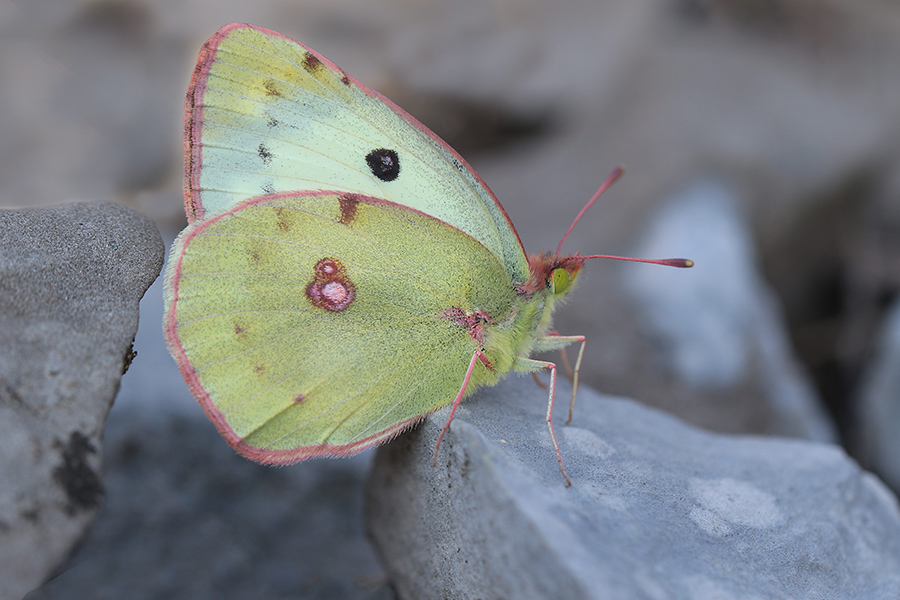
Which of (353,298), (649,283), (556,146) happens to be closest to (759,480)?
(353,298)

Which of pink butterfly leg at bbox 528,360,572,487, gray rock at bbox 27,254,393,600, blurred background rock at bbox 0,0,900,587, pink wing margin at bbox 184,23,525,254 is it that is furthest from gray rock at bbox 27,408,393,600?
blurred background rock at bbox 0,0,900,587

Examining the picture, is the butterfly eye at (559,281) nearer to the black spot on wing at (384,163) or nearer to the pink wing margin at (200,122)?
the pink wing margin at (200,122)

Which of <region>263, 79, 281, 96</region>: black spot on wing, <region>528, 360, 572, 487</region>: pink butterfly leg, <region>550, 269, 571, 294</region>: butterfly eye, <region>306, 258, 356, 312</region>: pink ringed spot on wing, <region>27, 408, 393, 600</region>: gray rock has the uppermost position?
<region>263, 79, 281, 96</region>: black spot on wing

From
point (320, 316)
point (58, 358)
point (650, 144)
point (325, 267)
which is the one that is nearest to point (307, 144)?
point (325, 267)

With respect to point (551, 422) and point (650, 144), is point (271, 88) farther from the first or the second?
point (650, 144)

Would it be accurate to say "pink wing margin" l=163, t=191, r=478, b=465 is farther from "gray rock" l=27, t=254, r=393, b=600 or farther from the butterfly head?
"gray rock" l=27, t=254, r=393, b=600

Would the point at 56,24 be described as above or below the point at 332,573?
above

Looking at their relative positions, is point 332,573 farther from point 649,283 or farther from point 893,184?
point 893,184
